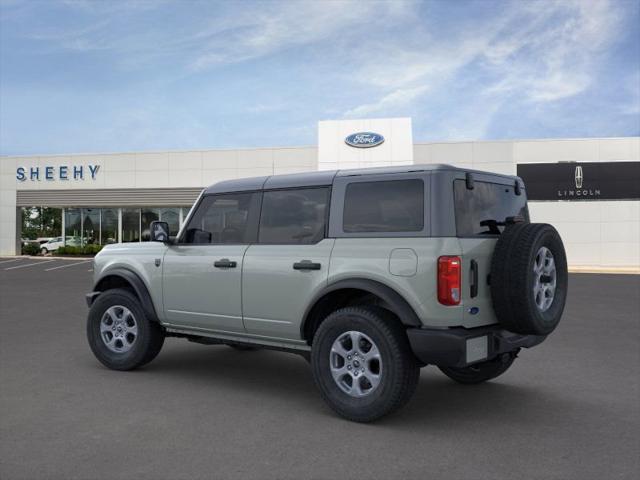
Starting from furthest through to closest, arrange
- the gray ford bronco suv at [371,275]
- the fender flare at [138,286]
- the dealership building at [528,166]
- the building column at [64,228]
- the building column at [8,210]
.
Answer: the building column at [64,228]
the building column at [8,210]
the dealership building at [528,166]
the fender flare at [138,286]
the gray ford bronco suv at [371,275]

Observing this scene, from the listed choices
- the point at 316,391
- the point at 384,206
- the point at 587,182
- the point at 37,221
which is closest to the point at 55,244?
the point at 37,221

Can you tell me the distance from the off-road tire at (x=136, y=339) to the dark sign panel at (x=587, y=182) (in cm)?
2545

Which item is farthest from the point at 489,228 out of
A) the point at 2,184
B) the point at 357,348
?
the point at 2,184

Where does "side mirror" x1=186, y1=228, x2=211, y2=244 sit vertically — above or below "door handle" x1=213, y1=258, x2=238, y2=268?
above

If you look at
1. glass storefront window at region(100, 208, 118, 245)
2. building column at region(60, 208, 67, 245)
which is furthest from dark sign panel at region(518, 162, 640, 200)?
building column at region(60, 208, 67, 245)

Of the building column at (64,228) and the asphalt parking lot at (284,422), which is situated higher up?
the building column at (64,228)

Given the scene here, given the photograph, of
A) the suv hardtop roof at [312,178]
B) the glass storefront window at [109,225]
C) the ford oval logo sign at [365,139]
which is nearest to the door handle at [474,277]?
the suv hardtop roof at [312,178]

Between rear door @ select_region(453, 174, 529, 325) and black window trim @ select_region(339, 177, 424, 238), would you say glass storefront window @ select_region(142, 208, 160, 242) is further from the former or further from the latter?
rear door @ select_region(453, 174, 529, 325)

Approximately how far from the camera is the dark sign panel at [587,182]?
2884cm

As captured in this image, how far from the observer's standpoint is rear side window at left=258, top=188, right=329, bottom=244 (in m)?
5.15

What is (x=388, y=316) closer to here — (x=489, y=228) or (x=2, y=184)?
(x=489, y=228)

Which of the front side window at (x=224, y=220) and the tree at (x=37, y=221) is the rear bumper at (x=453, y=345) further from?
the tree at (x=37, y=221)

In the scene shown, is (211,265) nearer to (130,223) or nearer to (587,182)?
(587,182)

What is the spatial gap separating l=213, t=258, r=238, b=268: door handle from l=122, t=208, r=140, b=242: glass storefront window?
30.4 m
